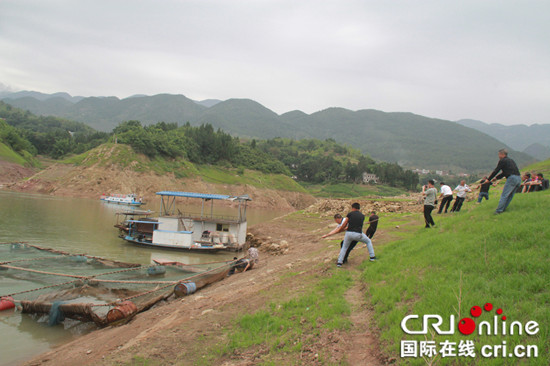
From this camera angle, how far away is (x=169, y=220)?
28.4 m

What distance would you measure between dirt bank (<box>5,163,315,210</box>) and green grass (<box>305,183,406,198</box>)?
29.9 meters

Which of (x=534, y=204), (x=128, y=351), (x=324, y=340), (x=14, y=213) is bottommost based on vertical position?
(x=14, y=213)

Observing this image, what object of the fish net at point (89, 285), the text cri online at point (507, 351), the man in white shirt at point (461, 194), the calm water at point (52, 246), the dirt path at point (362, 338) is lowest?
the calm water at point (52, 246)

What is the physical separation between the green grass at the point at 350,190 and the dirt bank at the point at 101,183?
29.9 m

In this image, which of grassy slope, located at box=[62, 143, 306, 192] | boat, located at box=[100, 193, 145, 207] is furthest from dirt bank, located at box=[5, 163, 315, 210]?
boat, located at box=[100, 193, 145, 207]

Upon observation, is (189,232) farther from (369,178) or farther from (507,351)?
(369,178)

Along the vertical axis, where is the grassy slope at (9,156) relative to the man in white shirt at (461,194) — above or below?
below

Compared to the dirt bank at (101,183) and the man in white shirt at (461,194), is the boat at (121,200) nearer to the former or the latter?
the dirt bank at (101,183)

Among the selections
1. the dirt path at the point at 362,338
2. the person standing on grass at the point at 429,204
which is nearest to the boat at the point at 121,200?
the person standing on grass at the point at 429,204

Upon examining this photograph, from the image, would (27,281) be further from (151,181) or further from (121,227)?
(151,181)

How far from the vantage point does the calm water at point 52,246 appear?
970 centimetres

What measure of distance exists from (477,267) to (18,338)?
1289 centimetres

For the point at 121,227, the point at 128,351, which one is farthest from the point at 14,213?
the point at 128,351

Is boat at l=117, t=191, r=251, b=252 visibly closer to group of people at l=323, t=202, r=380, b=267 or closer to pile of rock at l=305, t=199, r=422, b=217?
pile of rock at l=305, t=199, r=422, b=217
